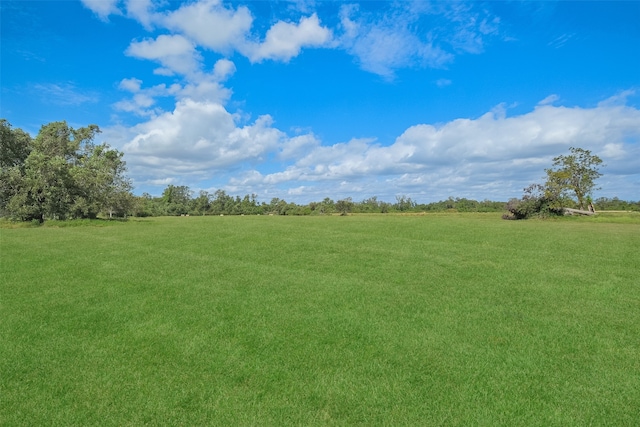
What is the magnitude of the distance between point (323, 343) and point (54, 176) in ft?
131

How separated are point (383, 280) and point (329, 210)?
5895cm

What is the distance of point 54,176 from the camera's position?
116 feet

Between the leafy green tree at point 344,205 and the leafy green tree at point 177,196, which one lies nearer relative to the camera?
the leafy green tree at point 344,205

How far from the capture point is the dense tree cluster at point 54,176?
34.8 m

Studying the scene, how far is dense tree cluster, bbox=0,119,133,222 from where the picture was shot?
34.8 metres

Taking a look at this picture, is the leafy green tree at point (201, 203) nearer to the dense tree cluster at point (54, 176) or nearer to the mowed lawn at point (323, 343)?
the dense tree cluster at point (54, 176)

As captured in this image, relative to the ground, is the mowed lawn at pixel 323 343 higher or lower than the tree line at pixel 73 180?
lower

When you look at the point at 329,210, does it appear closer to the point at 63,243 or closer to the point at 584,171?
the point at 584,171

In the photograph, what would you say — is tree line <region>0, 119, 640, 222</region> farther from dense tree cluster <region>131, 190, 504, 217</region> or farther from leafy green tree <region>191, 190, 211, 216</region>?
leafy green tree <region>191, 190, 211, 216</region>

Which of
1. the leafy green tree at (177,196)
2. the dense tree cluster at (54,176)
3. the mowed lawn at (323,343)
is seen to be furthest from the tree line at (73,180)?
the leafy green tree at (177,196)

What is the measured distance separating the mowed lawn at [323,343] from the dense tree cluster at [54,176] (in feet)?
91.8

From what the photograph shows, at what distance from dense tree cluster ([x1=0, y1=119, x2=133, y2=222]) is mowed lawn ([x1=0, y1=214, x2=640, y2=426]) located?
28.0m

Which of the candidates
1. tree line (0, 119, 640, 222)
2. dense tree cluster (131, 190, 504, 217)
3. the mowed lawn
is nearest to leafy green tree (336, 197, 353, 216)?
dense tree cluster (131, 190, 504, 217)

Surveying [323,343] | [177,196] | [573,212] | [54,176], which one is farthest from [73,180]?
[177,196]
